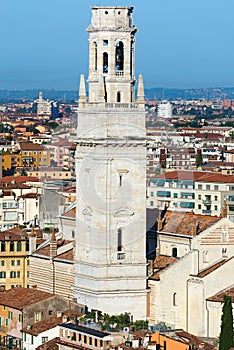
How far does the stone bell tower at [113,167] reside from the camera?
35.9 m

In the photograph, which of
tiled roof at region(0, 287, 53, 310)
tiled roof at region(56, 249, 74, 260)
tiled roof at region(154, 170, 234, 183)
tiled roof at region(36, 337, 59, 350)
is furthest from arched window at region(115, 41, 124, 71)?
tiled roof at region(154, 170, 234, 183)

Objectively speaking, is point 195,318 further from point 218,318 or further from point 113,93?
point 113,93

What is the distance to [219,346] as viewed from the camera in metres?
32.4

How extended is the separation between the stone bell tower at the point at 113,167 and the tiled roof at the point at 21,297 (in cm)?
97

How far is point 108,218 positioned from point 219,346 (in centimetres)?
479

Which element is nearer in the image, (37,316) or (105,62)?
(37,316)

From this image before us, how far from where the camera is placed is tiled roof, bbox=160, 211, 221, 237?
122ft

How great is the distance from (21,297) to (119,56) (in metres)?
5.37

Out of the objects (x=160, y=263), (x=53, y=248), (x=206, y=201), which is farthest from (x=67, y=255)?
(x=206, y=201)

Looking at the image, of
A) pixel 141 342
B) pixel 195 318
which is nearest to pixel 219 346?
pixel 141 342

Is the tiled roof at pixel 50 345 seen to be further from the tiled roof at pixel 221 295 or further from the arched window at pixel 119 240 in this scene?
the tiled roof at pixel 221 295

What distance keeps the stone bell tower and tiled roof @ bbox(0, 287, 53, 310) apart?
3.17 ft

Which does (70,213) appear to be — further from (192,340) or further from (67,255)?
(192,340)

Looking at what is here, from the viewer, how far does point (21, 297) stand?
37125mm
